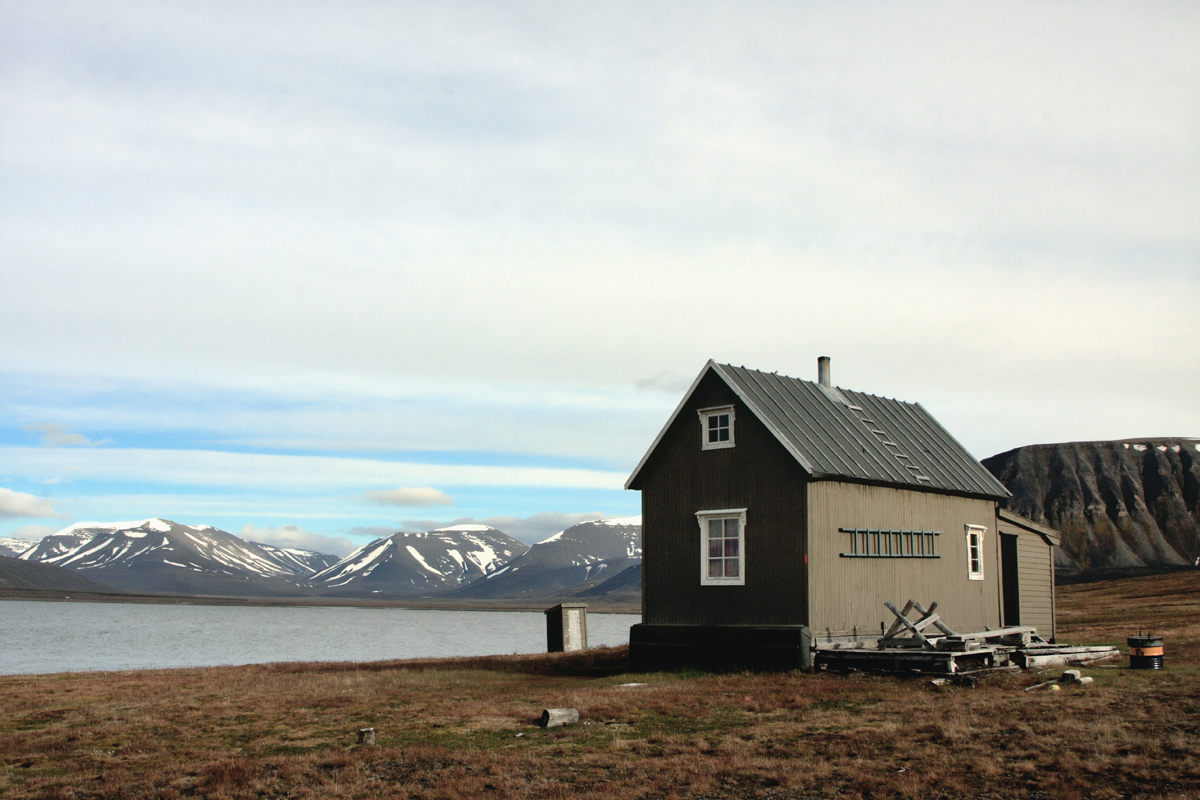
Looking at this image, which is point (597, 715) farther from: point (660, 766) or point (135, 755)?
point (135, 755)

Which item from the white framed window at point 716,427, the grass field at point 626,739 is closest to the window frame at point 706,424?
the white framed window at point 716,427

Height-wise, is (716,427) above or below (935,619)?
above

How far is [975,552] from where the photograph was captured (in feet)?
115

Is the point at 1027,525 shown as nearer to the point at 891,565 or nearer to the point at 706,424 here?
the point at 891,565

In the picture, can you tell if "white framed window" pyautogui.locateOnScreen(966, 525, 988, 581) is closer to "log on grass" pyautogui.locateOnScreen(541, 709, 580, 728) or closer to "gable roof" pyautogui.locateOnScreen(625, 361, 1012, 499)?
"gable roof" pyautogui.locateOnScreen(625, 361, 1012, 499)

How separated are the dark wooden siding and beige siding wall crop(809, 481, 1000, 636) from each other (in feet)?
2.23

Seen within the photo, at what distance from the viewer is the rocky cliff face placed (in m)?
172

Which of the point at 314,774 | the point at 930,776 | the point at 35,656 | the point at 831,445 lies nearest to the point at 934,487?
the point at 831,445

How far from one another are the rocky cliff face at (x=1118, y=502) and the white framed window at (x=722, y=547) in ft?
489

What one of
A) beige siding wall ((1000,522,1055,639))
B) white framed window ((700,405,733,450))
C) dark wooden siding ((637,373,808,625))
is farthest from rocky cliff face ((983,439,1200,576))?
white framed window ((700,405,733,450))

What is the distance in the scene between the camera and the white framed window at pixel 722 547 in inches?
1160

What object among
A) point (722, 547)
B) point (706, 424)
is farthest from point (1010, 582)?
point (706, 424)

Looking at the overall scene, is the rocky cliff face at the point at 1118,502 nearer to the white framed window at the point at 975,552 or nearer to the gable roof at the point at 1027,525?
the gable roof at the point at 1027,525

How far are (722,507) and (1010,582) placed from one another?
1405cm
